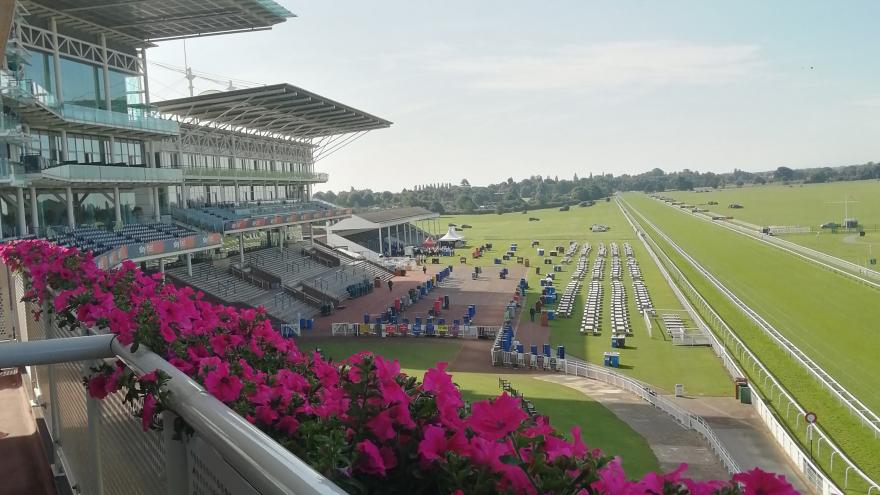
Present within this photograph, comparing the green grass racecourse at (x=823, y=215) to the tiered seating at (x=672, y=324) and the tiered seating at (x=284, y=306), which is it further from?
the tiered seating at (x=284, y=306)

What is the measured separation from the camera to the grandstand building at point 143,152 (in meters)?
26.2

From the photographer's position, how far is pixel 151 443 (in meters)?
2.87

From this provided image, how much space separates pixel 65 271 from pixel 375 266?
48832 mm

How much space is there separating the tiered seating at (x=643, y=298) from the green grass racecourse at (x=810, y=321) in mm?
3948

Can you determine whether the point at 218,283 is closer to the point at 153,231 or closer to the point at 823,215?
the point at 153,231

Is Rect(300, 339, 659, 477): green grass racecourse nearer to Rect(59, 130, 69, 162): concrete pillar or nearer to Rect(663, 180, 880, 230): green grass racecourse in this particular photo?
Rect(59, 130, 69, 162): concrete pillar

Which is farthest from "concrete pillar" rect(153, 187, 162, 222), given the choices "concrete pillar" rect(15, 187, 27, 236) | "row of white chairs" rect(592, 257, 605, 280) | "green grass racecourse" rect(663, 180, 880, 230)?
"green grass racecourse" rect(663, 180, 880, 230)

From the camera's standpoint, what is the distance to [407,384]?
259cm

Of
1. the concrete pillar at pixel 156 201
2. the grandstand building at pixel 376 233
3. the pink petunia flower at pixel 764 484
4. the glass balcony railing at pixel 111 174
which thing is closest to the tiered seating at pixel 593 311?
the grandstand building at pixel 376 233

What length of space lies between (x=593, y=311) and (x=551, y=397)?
15179 millimetres

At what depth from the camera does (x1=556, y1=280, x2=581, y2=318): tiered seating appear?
3628 centimetres

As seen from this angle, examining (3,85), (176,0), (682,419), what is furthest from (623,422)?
(176,0)

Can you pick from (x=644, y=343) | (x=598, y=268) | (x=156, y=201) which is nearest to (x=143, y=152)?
(x=156, y=201)

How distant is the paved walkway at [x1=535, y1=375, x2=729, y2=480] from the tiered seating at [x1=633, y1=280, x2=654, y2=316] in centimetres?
1288
